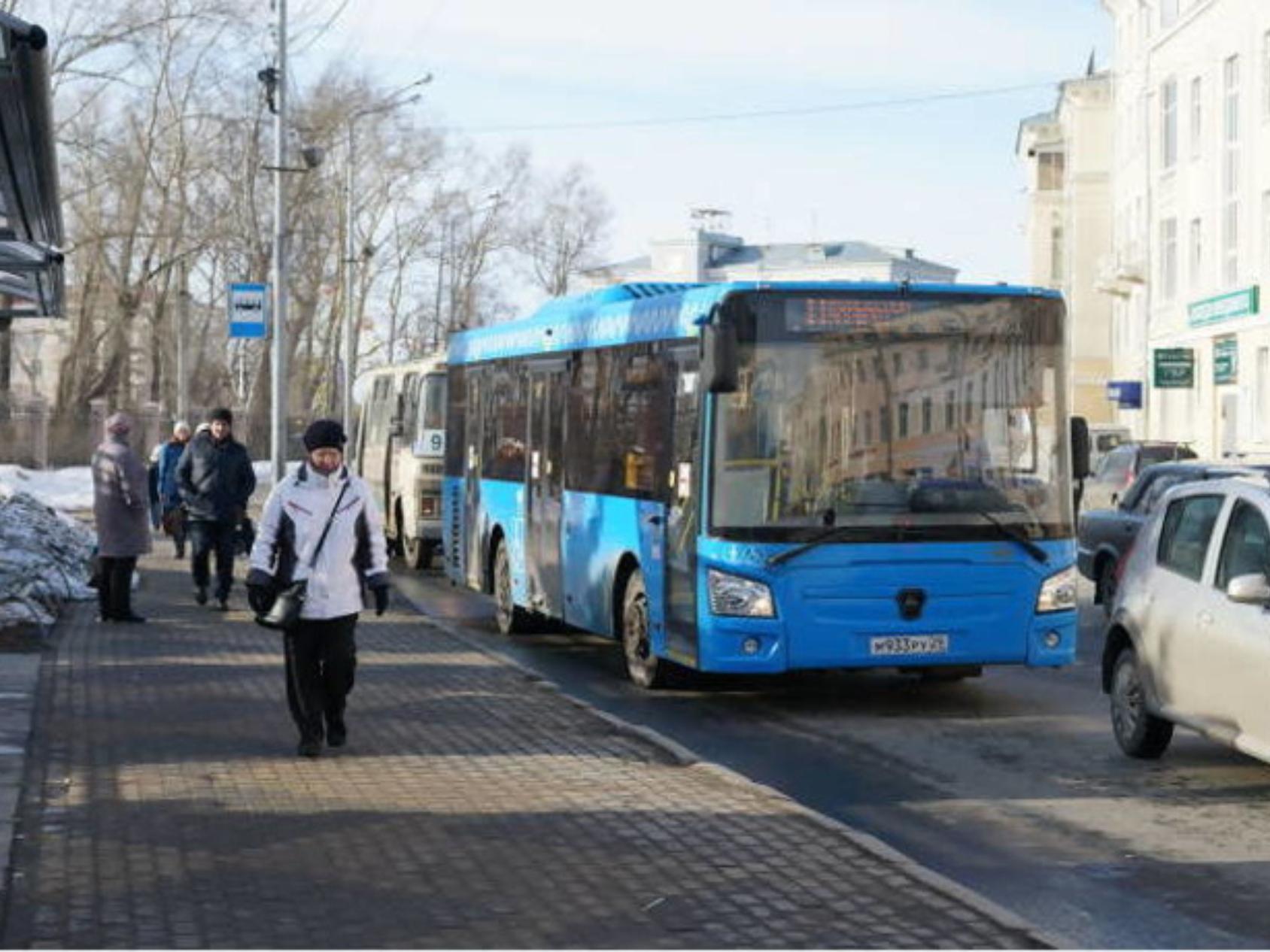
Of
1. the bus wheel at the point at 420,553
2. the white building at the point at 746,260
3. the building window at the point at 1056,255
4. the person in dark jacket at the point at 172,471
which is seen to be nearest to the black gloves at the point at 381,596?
the person in dark jacket at the point at 172,471

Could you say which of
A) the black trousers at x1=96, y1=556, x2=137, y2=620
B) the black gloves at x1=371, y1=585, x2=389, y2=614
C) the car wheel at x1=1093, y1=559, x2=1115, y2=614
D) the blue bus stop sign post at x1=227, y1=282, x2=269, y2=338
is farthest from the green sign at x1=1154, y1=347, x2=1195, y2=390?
the black gloves at x1=371, y1=585, x2=389, y2=614

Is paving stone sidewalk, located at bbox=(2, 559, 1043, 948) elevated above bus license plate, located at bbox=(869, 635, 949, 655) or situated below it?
below

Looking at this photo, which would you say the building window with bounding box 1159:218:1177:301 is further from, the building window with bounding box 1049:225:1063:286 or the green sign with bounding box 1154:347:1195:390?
the building window with bounding box 1049:225:1063:286

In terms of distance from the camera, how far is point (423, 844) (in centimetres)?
826

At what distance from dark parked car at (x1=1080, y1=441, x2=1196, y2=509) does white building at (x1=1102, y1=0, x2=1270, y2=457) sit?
29.7ft

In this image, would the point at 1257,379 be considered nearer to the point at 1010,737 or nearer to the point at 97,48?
the point at 97,48

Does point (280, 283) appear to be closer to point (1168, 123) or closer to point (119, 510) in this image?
point (119, 510)

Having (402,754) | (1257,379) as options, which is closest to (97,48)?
(1257,379)

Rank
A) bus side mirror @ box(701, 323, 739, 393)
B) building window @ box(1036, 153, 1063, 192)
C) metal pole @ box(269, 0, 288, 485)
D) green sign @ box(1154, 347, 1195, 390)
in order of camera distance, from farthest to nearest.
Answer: building window @ box(1036, 153, 1063, 192)
green sign @ box(1154, 347, 1195, 390)
metal pole @ box(269, 0, 288, 485)
bus side mirror @ box(701, 323, 739, 393)

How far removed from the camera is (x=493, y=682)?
14203mm

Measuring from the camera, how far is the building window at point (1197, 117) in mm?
49812

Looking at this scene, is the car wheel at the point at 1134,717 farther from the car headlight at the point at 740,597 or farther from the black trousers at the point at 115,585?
the black trousers at the point at 115,585

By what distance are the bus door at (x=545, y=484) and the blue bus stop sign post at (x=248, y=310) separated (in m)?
11.1

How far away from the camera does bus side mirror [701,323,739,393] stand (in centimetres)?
1275
